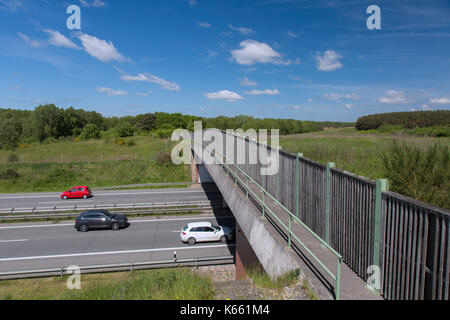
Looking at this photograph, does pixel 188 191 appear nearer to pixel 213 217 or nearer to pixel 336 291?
pixel 213 217

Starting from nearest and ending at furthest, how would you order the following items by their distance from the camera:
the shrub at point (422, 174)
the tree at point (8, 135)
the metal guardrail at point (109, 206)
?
the shrub at point (422, 174) < the metal guardrail at point (109, 206) < the tree at point (8, 135)

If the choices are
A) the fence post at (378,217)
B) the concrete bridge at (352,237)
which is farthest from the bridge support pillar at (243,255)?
the fence post at (378,217)

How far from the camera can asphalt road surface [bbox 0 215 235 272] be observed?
49.4 ft

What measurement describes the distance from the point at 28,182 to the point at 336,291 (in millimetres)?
38692

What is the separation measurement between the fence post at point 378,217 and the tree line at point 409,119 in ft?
58.2

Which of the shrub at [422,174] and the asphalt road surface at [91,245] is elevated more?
the shrub at [422,174]

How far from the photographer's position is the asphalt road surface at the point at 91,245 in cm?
1505

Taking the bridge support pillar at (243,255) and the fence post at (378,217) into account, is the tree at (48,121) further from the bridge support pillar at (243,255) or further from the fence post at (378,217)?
the fence post at (378,217)

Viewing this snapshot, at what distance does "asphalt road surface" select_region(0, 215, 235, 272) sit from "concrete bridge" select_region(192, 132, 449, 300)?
363 inches

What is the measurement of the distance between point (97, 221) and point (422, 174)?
62.5ft

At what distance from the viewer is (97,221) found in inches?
763

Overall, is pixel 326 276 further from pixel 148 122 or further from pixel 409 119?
pixel 148 122

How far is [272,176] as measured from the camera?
8.80 meters

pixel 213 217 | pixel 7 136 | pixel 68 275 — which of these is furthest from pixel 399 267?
pixel 7 136
